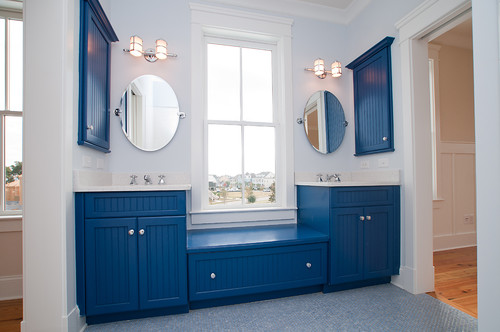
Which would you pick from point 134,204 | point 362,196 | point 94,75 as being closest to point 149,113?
point 94,75

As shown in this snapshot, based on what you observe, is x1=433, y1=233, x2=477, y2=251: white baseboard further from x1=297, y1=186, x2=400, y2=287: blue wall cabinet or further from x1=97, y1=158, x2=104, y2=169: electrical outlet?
x1=97, y1=158, x2=104, y2=169: electrical outlet

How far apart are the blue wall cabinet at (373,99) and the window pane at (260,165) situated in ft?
3.45

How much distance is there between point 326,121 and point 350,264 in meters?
1.63

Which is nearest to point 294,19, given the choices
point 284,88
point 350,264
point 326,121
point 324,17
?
point 324,17

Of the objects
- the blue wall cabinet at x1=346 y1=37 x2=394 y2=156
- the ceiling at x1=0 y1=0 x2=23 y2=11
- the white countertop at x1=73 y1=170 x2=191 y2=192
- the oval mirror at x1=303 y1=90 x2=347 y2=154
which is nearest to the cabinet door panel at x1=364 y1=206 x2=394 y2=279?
the blue wall cabinet at x1=346 y1=37 x2=394 y2=156

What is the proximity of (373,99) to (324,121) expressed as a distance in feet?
1.87

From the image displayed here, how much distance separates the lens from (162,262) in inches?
71.7

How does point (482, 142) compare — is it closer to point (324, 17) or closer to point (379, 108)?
point (379, 108)

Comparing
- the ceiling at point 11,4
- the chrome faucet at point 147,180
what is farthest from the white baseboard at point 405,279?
the ceiling at point 11,4

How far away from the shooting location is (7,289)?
2.13m

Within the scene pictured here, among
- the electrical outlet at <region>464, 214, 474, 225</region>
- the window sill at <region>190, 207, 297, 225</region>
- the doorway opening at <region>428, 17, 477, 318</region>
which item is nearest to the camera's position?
the window sill at <region>190, 207, 297, 225</region>

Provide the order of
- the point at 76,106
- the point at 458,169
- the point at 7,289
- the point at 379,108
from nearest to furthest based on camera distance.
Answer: the point at 76,106 → the point at 7,289 → the point at 379,108 → the point at 458,169

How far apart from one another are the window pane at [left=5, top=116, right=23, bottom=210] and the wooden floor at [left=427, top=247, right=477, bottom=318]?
3.98 m

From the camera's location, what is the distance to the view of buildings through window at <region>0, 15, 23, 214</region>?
2.25 meters
